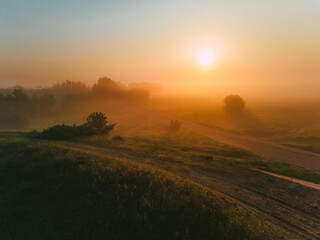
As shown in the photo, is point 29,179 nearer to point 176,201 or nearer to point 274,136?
point 176,201

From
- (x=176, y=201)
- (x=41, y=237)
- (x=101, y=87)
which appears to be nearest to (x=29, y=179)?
(x=41, y=237)

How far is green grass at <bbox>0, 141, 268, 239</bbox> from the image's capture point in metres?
5.66

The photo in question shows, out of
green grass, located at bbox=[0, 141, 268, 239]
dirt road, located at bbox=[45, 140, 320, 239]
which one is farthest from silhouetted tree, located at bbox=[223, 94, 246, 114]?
green grass, located at bbox=[0, 141, 268, 239]

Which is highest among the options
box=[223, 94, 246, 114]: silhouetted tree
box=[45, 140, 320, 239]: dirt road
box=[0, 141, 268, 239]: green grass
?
box=[223, 94, 246, 114]: silhouetted tree

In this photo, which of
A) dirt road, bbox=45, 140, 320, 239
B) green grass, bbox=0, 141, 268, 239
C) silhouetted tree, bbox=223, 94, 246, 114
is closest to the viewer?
green grass, bbox=0, 141, 268, 239

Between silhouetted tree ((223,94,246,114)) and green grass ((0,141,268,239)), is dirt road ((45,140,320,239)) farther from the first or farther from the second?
silhouetted tree ((223,94,246,114))

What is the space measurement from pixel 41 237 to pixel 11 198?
3382 mm

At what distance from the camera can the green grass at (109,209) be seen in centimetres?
566

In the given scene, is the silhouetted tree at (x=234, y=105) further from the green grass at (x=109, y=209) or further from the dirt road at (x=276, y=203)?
the green grass at (x=109, y=209)

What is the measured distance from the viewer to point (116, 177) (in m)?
8.37

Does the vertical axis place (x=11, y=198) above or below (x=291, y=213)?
above

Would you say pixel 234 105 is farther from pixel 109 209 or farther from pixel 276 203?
pixel 109 209

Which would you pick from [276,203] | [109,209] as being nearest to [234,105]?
[276,203]

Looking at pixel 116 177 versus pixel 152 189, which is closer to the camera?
pixel 152 189
